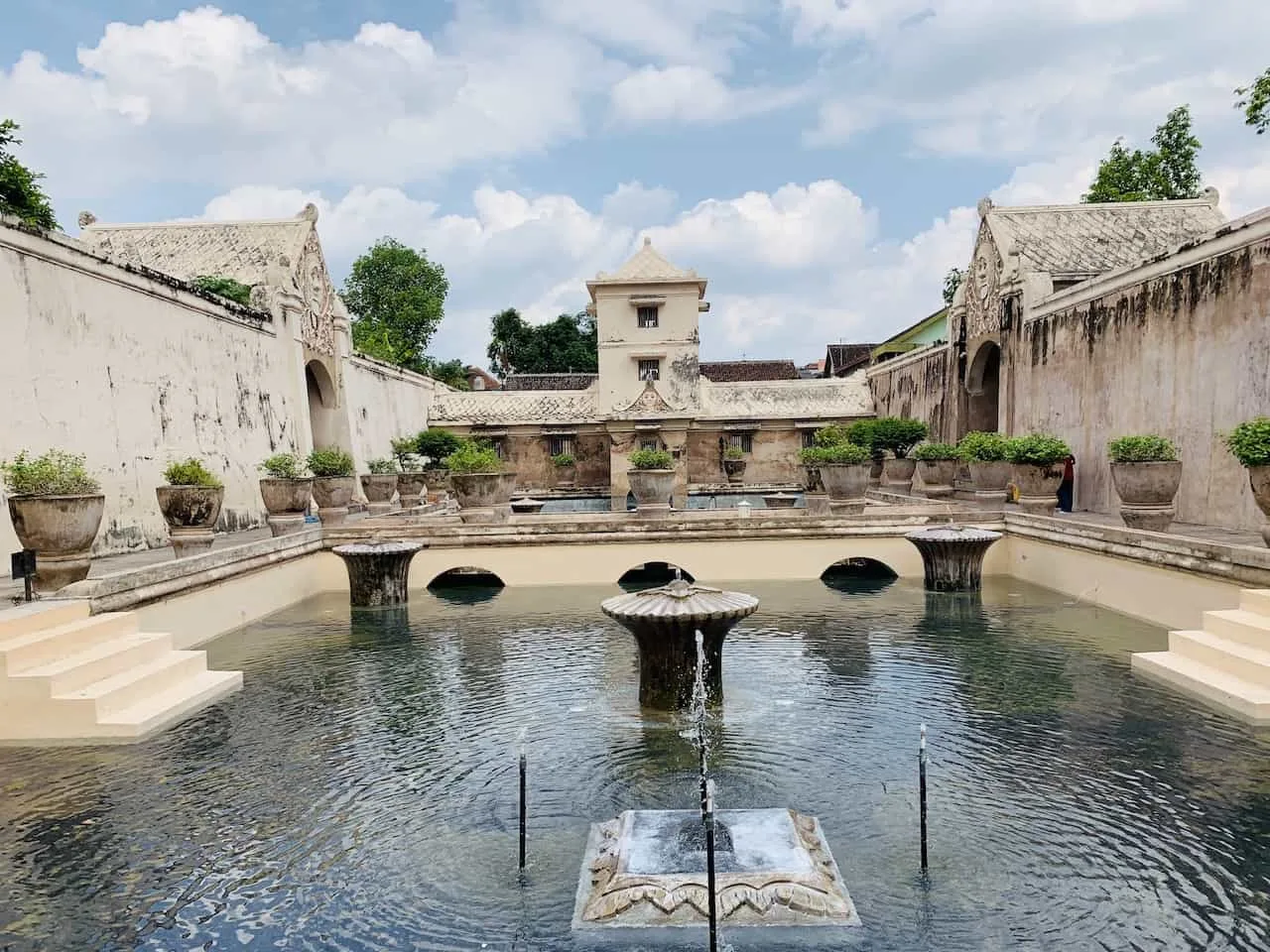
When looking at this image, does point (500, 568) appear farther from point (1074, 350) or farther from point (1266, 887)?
point (1074, 350)

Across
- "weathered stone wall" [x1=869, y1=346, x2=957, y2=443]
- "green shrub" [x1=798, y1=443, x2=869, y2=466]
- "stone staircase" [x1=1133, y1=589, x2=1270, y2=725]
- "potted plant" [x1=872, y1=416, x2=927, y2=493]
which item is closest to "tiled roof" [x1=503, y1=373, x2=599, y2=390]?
"weathered stone wall" [x1=869, y1=346, x2=957, y2=443]

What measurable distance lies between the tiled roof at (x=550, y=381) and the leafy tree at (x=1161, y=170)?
19.0 m

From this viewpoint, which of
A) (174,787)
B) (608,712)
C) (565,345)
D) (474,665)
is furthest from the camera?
(565,345)

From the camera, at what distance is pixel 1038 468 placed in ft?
37.7

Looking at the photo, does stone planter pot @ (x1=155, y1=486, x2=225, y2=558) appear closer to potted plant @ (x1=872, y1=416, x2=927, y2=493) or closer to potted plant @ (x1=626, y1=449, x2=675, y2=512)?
potted plant @ (x1=626, y1=449, x2=675, y2=512)

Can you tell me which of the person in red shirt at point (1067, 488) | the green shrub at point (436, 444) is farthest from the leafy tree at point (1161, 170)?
the green shrub at point (436, 444)

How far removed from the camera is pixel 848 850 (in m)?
3.89

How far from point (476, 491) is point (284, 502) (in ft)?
9.73

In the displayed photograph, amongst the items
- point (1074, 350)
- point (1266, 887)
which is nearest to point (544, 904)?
point (1266, 887)

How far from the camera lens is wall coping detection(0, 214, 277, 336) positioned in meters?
9.58

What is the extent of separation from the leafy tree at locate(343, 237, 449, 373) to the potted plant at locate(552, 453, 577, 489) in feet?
47.0

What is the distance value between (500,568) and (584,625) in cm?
319

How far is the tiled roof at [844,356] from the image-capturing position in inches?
1620

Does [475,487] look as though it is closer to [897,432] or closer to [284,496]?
[284,496]
